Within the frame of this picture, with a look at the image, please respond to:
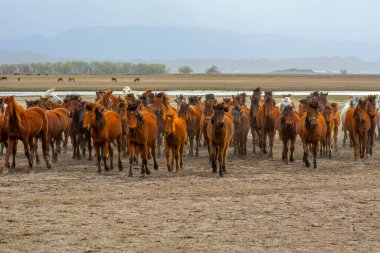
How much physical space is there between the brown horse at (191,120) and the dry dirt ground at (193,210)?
286 centimetres

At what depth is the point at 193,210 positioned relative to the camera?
1194cm

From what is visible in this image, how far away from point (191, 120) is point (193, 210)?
8592mm

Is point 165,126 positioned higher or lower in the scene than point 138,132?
higher

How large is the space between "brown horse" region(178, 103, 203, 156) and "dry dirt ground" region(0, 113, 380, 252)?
2.86 metres

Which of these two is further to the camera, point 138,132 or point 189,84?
point 189,84

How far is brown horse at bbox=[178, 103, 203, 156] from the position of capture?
20.1 m

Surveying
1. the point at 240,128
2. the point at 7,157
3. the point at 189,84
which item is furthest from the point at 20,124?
the point at 189,84

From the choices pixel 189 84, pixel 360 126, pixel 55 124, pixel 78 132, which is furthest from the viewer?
pixel 189 84

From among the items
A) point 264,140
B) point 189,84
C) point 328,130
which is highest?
point 328,130

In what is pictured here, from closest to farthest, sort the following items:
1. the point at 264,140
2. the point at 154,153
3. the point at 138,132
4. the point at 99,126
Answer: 1. the point at 138,132
2. the point at 99,126
3. the point at 154,153
4. the point at 264,140

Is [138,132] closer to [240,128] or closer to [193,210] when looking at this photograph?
[193,210]

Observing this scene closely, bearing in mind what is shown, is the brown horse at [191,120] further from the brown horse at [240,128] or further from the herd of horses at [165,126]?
the brown horse at [240,128]

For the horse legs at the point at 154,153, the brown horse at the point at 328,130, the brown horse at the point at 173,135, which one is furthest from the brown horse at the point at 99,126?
the brown horse at the point at 328,130

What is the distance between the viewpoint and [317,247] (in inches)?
374
